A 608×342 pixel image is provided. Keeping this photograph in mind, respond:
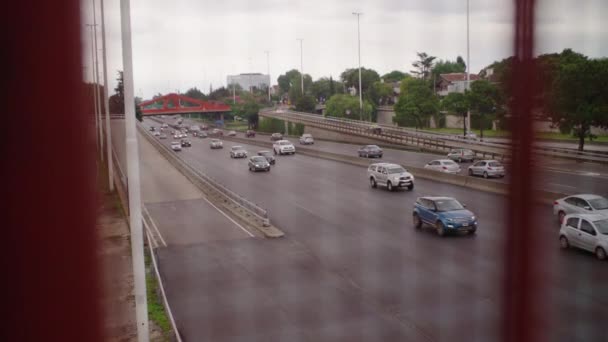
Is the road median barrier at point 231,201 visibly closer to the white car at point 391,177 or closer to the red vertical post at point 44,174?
the white car at point 391,177

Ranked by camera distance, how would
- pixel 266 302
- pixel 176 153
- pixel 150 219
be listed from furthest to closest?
pixel 176 153 → pixel 150 219 → pixel 266 302

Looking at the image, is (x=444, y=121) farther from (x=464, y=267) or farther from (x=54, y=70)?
(x=464, y=267)

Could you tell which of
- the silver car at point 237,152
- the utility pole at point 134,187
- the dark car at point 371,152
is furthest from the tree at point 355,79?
the silver car at point 237,152

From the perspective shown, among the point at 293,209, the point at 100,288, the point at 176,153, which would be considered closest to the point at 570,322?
the point at 100,288

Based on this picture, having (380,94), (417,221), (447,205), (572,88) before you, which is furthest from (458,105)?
(417,221)

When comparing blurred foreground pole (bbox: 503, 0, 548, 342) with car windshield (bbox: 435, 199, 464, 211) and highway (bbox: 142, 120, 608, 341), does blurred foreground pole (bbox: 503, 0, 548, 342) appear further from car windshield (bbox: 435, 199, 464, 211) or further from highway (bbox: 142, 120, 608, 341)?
car windshield (bbox: 435, 199, 464, 211)

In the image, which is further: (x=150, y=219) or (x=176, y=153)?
(x=176, y=153)

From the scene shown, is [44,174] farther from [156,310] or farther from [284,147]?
[284,147]
